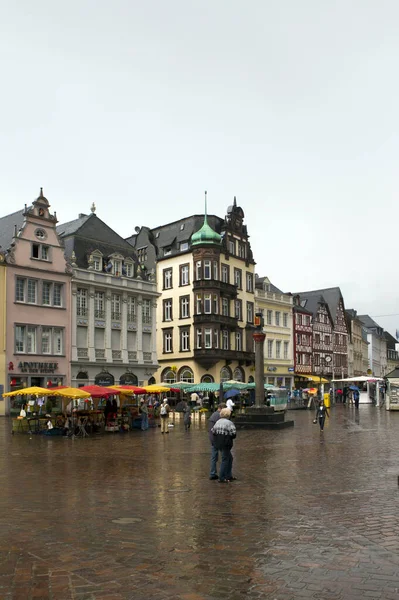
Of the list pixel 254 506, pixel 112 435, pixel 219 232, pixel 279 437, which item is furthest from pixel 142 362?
pixel 254 506

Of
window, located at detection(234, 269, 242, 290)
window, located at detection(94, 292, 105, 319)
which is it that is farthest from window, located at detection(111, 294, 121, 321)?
window, located at detection(234, 269, 242, 290)

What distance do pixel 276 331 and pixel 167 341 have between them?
16.5 metres

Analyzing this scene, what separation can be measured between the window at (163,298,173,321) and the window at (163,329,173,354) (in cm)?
134

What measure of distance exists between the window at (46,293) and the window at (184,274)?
19021 millimetres

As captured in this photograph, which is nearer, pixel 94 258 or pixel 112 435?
pixel 112 435

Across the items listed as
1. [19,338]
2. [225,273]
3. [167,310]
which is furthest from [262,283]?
[19,338]

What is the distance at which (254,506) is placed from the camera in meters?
10.6

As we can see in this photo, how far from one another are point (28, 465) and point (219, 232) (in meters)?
51.4

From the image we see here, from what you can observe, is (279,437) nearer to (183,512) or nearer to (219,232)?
(183,512)

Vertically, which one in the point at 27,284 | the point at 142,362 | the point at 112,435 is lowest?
the point at 112,435

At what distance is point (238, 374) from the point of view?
65.5 m

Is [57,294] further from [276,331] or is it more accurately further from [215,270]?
[276,331]

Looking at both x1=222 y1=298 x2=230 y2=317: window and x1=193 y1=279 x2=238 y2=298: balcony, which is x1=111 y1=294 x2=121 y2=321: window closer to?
x1=193 y1=279 x2=238 y2=298: balcony

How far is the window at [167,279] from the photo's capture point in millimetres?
65500
